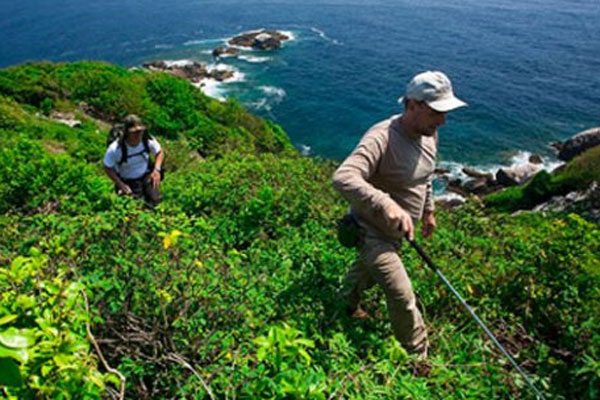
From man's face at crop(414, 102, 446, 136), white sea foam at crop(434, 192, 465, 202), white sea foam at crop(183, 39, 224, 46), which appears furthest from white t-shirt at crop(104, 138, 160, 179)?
white sea foam at crop(183, 39, 224, 46)

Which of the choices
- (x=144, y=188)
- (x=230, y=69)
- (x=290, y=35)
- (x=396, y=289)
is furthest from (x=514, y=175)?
(x=290, y=35)

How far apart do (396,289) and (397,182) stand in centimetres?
85

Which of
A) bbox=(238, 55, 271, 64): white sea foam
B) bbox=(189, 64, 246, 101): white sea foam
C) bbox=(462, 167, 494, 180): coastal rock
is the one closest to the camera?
bbox=(462, 167, 494, 180): coastal rock

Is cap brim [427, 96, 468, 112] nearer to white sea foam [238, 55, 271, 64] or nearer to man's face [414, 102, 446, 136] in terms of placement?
man's face [414, 102, 446, 136]

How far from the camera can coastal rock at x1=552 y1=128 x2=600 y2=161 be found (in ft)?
98.3

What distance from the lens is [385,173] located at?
3.55m

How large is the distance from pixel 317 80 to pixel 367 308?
3979cm

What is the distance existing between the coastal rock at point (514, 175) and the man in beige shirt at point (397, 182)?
2662 centimetres

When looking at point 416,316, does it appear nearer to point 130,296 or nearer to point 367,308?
point 367,308

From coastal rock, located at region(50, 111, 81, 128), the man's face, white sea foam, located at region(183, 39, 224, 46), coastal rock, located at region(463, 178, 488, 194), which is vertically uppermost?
the man's face

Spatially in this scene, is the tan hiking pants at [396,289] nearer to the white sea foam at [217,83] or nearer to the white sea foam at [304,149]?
the white sea foam at [304,149]

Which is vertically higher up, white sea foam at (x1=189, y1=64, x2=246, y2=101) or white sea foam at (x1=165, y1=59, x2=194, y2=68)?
white sea foam at (x1=165, y1=59, x2=194, y2=68)

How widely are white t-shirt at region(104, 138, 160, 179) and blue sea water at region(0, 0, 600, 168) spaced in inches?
986

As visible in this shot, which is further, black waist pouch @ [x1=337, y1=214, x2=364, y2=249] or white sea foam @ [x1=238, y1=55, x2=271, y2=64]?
white sea foam @ [x1=238, y1=55, x2=271, y2=64]
